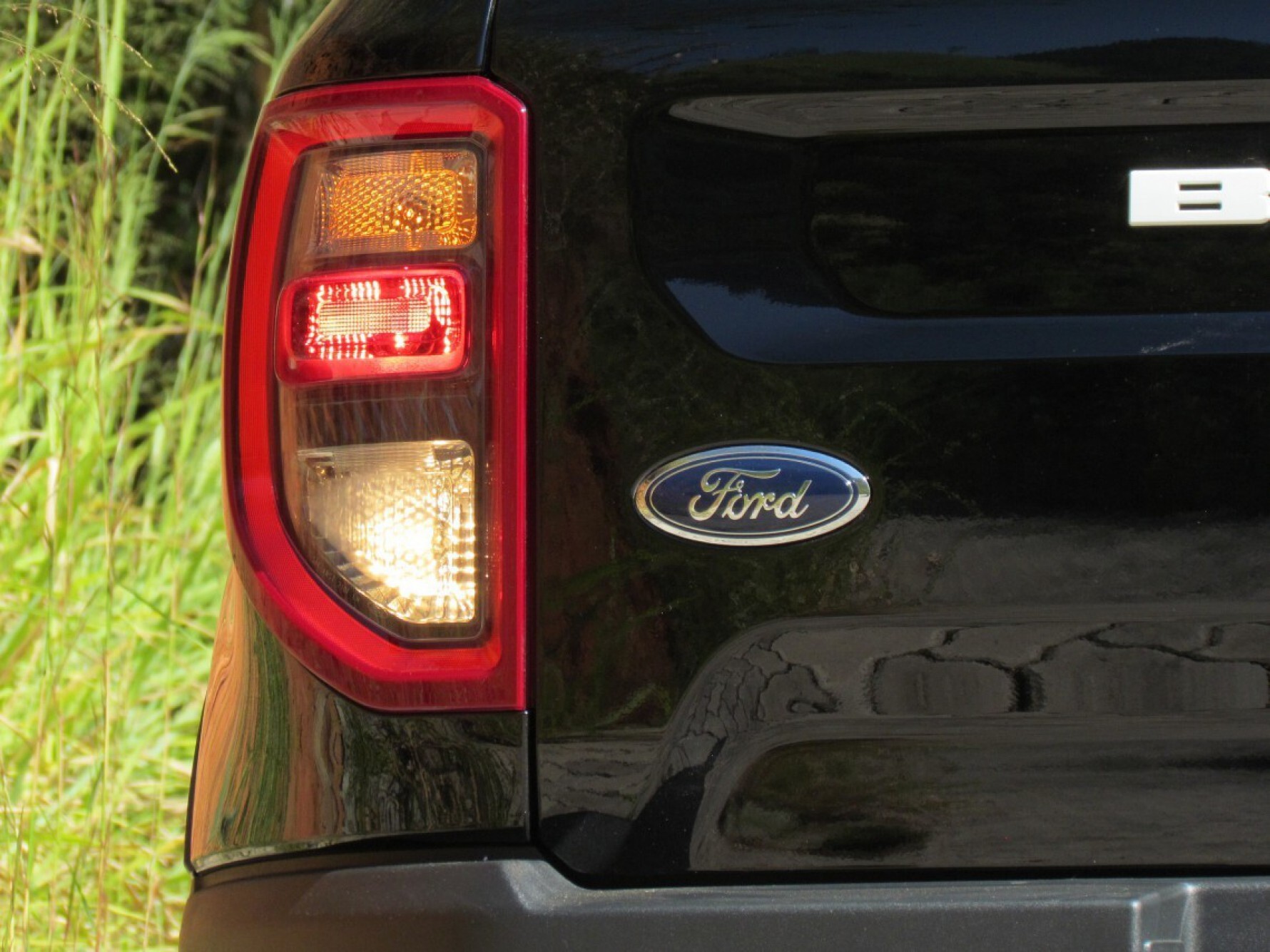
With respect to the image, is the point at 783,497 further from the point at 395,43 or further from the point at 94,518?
the point at 94,518

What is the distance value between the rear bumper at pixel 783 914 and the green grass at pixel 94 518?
3.10 feet

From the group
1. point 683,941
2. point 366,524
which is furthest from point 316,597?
point 683,941

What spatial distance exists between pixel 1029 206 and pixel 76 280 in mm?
2319

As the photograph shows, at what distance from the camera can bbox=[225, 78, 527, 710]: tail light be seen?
1143mm

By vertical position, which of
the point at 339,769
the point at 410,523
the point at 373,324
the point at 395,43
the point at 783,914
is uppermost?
the point at 395,43

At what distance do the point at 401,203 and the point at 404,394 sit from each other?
15 centimetres

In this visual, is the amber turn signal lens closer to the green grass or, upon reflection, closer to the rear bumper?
the rear bumper

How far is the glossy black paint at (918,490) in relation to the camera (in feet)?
3.61

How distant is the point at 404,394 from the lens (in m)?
1.15

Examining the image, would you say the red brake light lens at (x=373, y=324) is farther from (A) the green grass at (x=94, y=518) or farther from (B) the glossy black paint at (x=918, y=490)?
(A) the green grass at (x=94, y=518)

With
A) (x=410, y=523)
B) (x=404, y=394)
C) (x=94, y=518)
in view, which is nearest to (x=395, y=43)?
(x=404, y=394)

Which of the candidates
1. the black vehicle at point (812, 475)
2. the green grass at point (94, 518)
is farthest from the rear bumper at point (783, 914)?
the green grass at point (94, 518)

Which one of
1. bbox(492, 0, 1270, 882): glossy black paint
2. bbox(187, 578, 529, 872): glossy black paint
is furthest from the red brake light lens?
bbox(187, 578, 529, 872): glossy black paint

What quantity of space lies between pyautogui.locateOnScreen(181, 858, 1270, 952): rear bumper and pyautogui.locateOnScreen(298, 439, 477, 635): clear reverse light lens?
0.21 meters
